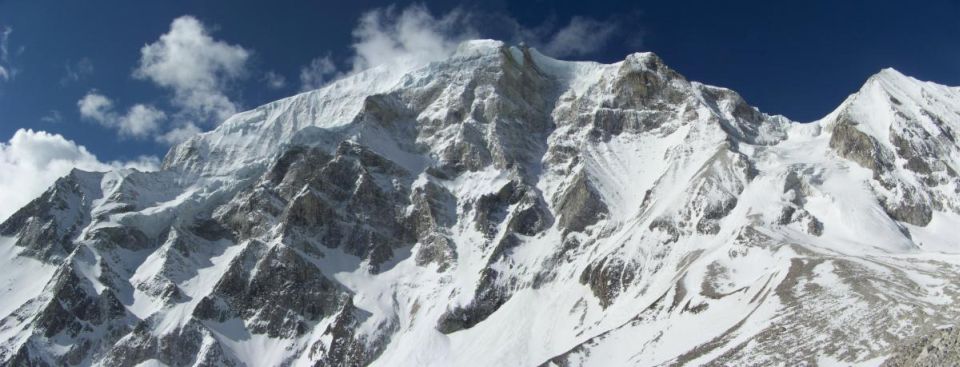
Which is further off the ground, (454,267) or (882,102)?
(882,102)

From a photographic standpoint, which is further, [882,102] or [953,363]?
[882,102]

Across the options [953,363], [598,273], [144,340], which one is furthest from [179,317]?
[953,363]

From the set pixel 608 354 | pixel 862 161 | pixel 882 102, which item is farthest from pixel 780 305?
pixel 882 102

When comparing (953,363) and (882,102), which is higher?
(882,102)

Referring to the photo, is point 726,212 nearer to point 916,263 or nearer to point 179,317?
point 916,263

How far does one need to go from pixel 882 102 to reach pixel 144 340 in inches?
6105

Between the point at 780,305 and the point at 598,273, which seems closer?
the point at 780,305

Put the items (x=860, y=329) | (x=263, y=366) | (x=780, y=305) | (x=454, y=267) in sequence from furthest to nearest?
1. (x=454, y=267)
2. (x=263, y=366)
3. (x=780, y=305)
4. (x=860, y=329)

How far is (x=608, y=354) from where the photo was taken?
112312mm

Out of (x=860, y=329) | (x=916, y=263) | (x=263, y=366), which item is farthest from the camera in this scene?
(x=263, y=366)

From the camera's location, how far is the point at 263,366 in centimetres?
16038

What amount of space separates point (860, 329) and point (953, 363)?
32317 mm

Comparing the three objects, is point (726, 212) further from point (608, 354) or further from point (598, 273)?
point (608, 354)

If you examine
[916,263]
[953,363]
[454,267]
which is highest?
[454,267]
